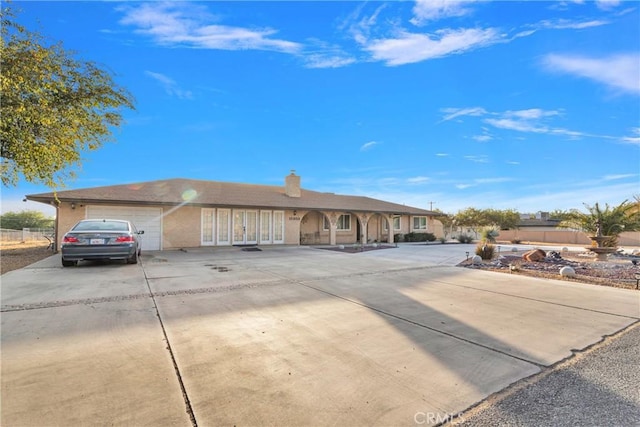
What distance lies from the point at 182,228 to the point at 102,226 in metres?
6.83

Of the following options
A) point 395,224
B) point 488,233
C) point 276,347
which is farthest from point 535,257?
point 276,347

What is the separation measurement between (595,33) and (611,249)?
9.08 metres

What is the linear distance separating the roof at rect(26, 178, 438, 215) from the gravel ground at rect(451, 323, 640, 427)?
15.7m

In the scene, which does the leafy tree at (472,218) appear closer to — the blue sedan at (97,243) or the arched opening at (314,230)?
the arched opening at (314,230)

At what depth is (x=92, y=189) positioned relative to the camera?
1562 cm

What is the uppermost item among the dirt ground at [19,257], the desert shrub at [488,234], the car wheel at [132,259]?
the desert shrub at [488,234]

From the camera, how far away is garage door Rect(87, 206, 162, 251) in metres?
15.0

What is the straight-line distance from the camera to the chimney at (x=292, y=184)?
70.1 ft

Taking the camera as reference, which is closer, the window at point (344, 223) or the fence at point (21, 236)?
the window at point (344, 223)

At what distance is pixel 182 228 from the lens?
54.2ft

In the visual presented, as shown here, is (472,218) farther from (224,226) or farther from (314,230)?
(224,226)

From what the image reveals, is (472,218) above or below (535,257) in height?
above

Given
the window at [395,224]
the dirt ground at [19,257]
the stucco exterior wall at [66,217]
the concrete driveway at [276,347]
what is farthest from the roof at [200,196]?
the concrete driveway at [276,347]

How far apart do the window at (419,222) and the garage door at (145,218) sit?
19444 millimetres
